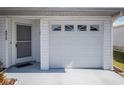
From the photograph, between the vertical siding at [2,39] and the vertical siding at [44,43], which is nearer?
the vertical siding at [44,43]

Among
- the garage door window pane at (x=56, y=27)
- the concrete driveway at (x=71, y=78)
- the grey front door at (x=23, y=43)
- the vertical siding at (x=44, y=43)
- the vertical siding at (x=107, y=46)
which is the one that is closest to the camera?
the concrete driveway at (x=71, y=78)

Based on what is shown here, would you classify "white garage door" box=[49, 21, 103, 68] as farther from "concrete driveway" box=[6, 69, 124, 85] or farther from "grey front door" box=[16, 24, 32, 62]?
"grey front door" box=[16, 24, 32, 62]

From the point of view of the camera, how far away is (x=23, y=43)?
39.5ft

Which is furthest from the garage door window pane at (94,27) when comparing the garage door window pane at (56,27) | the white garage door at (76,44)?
the garage door window pane at (56,27)

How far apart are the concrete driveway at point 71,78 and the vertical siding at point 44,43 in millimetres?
1139

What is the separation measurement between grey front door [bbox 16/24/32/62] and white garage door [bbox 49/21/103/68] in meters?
2.06

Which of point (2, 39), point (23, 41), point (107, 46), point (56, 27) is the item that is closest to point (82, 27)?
point (56, 27)

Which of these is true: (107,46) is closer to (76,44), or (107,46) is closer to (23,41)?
(76,44)

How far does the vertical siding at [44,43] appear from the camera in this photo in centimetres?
1037

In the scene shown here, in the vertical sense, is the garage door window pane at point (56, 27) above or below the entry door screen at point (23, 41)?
above

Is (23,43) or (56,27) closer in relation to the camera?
(56,27)

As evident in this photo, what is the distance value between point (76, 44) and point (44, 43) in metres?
1.76

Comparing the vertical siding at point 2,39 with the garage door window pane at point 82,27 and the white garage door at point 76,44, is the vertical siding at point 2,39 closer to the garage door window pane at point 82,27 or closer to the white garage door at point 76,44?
the white garage door at point 76,44

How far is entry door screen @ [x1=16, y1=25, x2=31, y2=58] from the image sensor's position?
11703 mm
